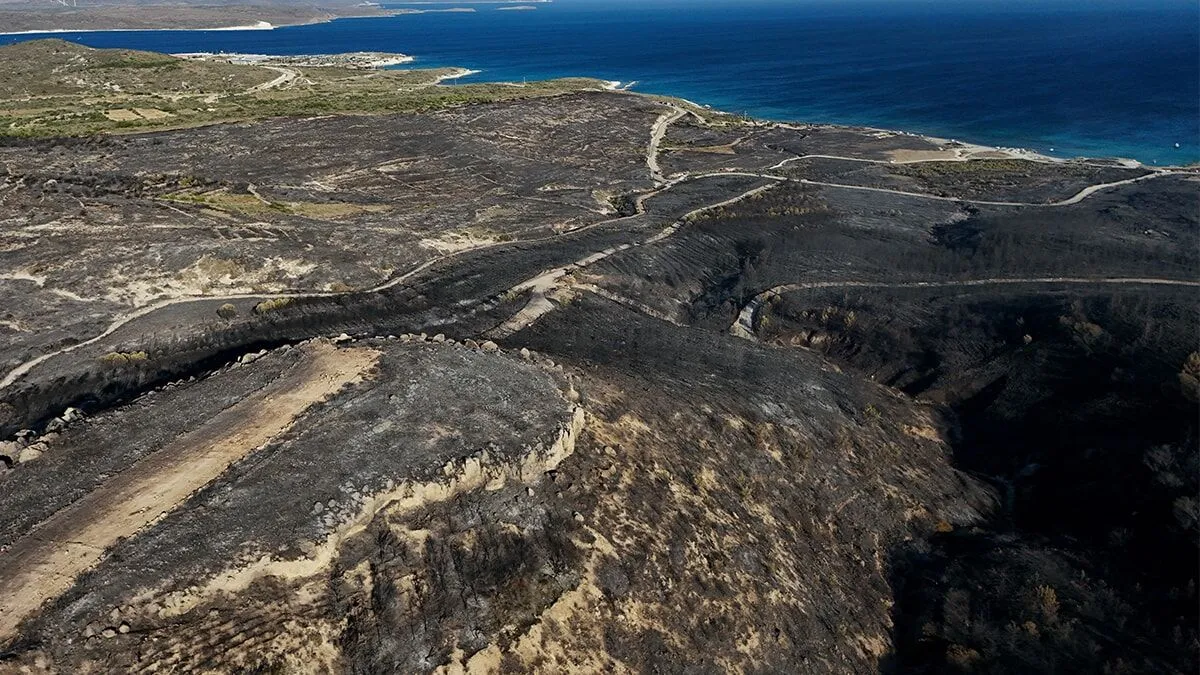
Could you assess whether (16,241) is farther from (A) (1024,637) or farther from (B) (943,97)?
(B) (943,97)

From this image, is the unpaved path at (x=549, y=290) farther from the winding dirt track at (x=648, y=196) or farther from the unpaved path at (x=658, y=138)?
the unpaved path at (x=658, y=138)

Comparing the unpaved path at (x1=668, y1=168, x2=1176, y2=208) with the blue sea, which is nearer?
the unpaved path at (x1=668, y1=168, x2=1176, y2=208)

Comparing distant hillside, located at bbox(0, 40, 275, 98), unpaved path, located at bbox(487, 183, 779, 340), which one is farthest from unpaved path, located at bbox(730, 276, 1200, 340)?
distant hillside, located at bbox(0, 40, 275, 98)

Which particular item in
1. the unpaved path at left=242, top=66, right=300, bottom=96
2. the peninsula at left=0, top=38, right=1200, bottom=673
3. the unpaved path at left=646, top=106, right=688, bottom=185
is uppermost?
the unpaved path at left=242, top=66, right=300, bottom=96

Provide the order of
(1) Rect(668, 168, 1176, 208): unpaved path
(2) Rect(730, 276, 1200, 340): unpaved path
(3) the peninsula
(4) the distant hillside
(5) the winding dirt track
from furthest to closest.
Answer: (4) the distant hillside
(1) Rect(668, 168, 1176, 208): unpaved path
(2) Rect(730, 276, 1200, 340): unpaved path
(5) the winding dirt track
(3) the peninsula

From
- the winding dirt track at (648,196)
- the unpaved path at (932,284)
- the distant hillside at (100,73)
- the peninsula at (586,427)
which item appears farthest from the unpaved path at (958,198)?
the distant hillside at (100,73)

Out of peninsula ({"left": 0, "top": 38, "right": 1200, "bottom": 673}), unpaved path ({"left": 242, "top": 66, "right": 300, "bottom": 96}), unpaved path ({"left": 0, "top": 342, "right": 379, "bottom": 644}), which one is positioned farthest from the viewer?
unpaved path ({"left": 242, "top": 66, "right": 300, "bottom": 96})

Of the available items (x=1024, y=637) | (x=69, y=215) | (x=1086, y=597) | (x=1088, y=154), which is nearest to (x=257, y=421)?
(x=1024, y=637)

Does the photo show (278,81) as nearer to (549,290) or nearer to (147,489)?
(549,290)

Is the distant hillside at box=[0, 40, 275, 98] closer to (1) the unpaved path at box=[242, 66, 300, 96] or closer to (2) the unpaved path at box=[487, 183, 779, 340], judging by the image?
(1) the unpaved path at box=[242, 66, 300, 96]
